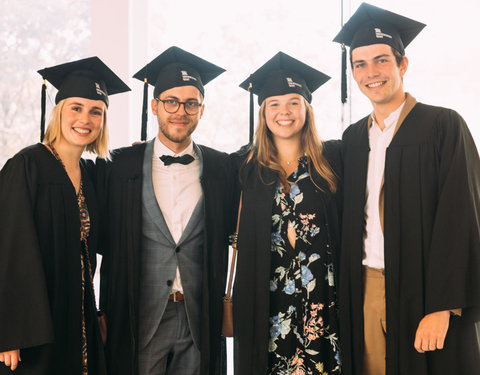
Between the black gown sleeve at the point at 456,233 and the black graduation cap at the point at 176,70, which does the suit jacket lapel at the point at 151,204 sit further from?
the black gown sleeve at the point at 456,233

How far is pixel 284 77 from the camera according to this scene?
93.6 inches

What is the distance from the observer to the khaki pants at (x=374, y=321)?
208 cm

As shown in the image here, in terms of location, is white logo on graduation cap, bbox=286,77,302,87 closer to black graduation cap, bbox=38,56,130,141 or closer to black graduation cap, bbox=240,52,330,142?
black graduation cap, bbox=240,52,330,142

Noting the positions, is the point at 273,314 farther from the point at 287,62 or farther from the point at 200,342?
the point at 287,62

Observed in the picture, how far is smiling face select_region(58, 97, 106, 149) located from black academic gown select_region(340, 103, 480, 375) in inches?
52.6

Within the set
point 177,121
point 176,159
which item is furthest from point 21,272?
point 177,121

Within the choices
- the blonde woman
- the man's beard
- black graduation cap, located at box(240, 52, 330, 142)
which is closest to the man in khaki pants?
black graduation cap, located at box(240, 52, 330, 142)

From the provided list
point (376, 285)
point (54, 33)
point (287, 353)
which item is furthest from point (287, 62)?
point (54, 33)

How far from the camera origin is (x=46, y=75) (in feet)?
7.58

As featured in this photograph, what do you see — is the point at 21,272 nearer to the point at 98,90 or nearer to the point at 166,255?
the point at 166,255

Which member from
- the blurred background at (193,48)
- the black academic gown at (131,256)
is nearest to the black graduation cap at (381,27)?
the black academic gown at (131,256)

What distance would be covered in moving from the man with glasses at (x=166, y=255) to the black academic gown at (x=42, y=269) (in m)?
0.14

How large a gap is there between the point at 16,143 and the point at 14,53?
0.77 meters

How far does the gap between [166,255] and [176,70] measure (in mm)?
1033
